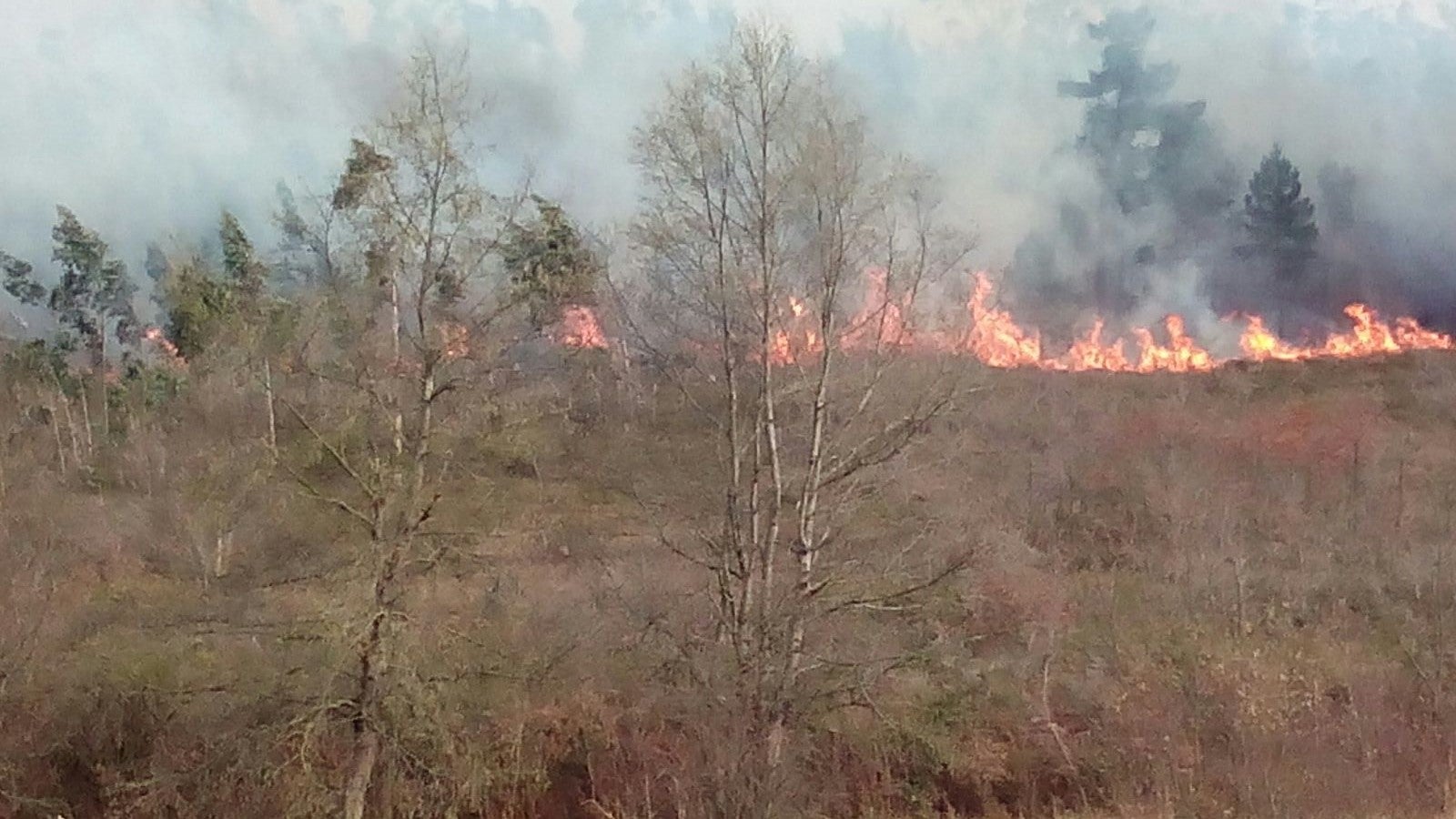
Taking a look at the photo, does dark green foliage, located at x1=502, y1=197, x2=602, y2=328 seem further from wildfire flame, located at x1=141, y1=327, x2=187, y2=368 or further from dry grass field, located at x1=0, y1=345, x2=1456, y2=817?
wildfire flame, located at x1=141, y1=327, x2=187, y2=368

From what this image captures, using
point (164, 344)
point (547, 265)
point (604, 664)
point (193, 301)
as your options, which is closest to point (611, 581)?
point (604, 664)

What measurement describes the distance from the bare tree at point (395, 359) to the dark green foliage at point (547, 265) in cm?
26

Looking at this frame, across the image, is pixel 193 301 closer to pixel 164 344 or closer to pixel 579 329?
pixel 164 344

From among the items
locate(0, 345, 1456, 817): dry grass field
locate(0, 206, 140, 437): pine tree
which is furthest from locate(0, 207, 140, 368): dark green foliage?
locate(0, 345, 1456, 817): dry grass field

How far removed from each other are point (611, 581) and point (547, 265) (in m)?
5.47

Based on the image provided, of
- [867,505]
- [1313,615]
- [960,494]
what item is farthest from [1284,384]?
[867,505]

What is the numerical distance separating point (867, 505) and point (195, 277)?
30.8 metres

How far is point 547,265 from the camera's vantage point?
15.6 metres

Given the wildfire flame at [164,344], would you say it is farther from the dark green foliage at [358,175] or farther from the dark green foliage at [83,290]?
the dark green foliage at [358,175]

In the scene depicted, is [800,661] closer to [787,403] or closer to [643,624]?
[643,624]

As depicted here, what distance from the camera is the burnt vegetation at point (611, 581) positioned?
15.0 meters

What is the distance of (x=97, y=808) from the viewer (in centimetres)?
1778

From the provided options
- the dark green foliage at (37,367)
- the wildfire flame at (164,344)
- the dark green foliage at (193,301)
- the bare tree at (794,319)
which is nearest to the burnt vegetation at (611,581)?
the bare tree at (794,319)

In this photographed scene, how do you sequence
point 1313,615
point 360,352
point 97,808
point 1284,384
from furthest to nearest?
point 1284,384
point 1313,615
point 97,808
point 360,352
